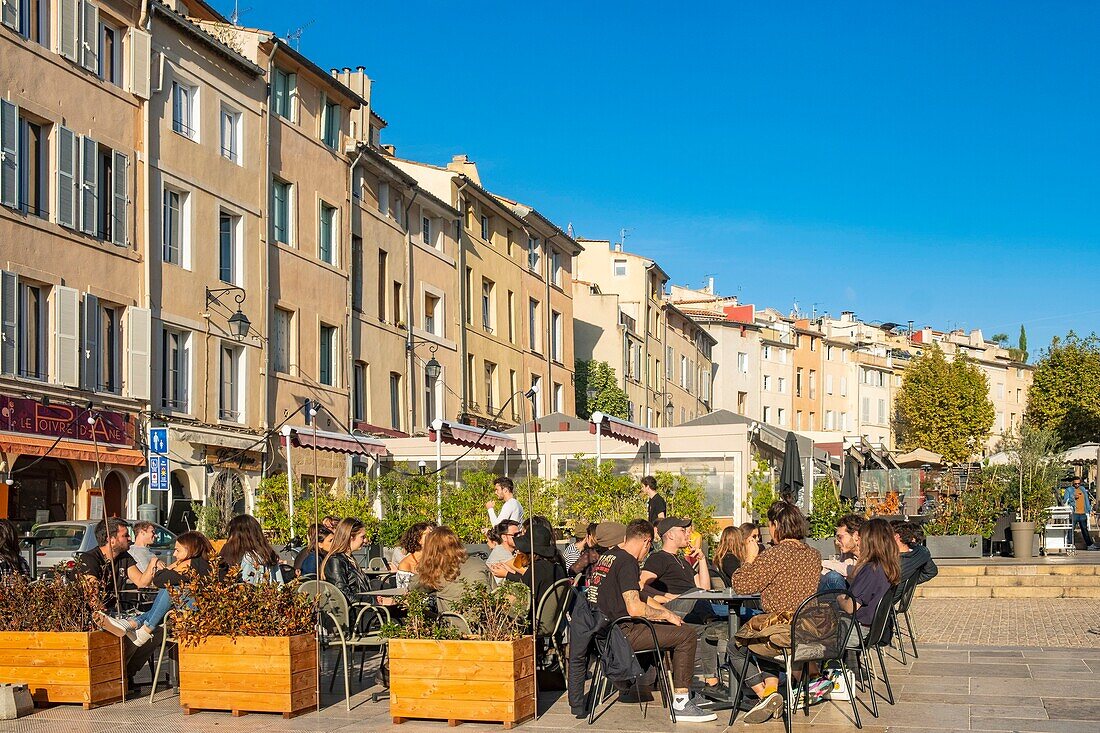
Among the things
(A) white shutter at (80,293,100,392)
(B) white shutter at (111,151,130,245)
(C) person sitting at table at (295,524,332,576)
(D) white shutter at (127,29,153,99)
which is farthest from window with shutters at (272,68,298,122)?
Result: (C) person sitting at table at (295,524,332,576)

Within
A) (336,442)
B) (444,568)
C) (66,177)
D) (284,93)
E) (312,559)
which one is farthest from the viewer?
(284,93)

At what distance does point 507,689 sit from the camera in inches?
360

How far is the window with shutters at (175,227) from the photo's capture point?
86.3 feet

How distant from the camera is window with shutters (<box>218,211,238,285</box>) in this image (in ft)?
92.5

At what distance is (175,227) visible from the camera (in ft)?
87.5

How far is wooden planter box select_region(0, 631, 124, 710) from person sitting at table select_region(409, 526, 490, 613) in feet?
7.60

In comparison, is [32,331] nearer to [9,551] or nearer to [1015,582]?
[9,551]

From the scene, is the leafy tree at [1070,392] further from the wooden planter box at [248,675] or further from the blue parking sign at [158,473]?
the wooden planter box at [248,675]

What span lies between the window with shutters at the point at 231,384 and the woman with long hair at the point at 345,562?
15.4 m

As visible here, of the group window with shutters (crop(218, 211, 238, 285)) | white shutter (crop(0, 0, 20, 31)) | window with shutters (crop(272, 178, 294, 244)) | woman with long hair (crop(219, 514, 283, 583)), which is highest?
white shutter (crop(0, 0, 20, 31))

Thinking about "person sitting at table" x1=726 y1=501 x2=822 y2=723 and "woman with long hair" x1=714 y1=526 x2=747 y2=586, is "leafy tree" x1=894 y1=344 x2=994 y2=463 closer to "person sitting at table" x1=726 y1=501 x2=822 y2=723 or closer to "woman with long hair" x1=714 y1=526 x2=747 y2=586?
"woman with long hair" x1=714 y1=526 x2=747 y2=586

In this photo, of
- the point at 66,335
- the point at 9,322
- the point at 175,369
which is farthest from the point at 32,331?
the point at 175,369

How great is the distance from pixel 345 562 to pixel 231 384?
52.9 feet

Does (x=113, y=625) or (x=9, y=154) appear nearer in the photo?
(x=113, y=625)
